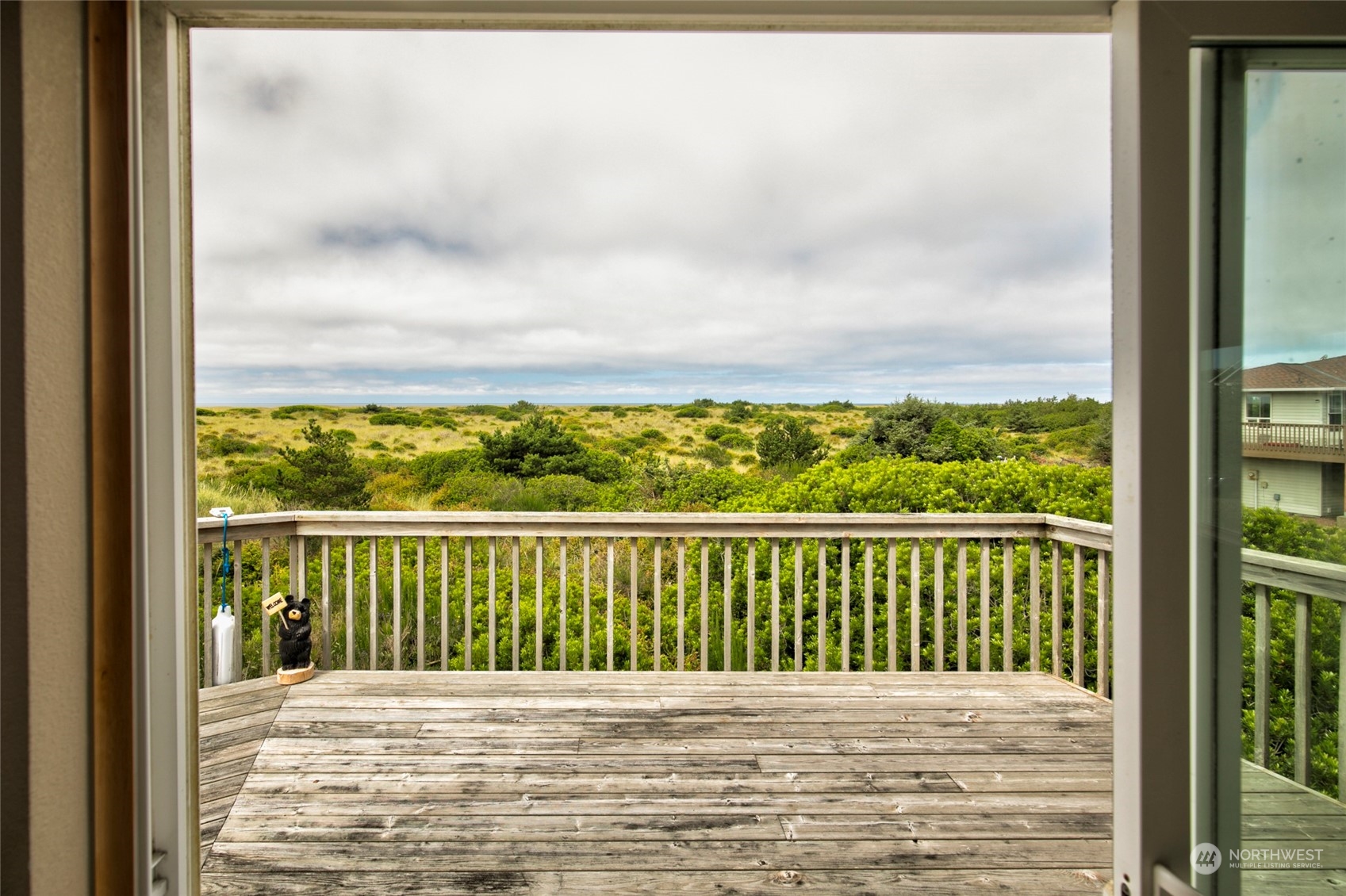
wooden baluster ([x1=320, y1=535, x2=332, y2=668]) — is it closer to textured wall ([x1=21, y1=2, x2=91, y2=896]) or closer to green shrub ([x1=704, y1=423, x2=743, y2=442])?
textured wall ([x1=21, y1=2, x2=91, y2=896])

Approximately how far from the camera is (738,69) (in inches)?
144

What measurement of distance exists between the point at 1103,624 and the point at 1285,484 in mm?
2182

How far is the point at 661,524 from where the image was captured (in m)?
2.90

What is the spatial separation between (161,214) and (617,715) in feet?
7.37

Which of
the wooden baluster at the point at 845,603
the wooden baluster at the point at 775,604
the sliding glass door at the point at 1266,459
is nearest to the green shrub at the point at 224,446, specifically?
the wooden baluster at the point at 775,604

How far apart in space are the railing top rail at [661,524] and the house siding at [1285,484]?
2.05m

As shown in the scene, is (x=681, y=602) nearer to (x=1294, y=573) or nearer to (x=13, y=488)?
(x=1294, y=573)

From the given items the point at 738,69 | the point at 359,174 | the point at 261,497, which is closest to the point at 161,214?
the point at 738,69

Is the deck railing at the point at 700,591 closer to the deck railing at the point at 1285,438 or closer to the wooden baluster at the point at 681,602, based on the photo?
the wooden baluster at the point at 681,602

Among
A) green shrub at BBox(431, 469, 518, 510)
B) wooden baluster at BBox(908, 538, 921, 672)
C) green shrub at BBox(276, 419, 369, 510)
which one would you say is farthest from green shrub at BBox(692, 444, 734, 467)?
wooden baluster at BBox(908, 538, 921, 672)

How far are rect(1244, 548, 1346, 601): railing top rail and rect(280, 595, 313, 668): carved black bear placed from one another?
328 centimetres

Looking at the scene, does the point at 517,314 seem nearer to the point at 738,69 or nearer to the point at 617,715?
the point at 738,69

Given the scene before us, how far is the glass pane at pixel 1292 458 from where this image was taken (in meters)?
0.83

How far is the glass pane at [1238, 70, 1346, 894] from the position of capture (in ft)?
2.72
